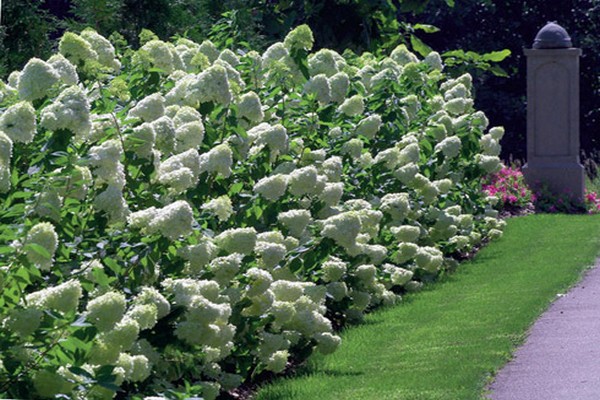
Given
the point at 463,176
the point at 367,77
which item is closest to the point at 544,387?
the point at 367,77

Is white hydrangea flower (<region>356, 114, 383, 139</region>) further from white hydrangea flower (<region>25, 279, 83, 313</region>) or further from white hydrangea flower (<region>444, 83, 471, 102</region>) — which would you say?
white hydrangea flower (<region>25, 279, 83, 313</region>)

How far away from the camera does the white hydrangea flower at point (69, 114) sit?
5676 mm

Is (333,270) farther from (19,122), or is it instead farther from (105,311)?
(105,311)

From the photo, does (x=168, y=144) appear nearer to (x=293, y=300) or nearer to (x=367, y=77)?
(x=293, y=300)

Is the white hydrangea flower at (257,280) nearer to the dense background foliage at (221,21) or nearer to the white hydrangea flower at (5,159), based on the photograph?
the white hydrangea flower at (5,159)

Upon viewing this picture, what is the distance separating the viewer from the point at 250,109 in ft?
26.4

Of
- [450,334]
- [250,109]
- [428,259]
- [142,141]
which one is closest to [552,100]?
[428,259]

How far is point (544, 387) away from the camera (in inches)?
272

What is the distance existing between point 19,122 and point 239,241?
1433 mm

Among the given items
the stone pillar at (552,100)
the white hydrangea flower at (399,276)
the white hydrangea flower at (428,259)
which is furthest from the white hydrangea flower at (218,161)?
the stone pillar at (552,100)

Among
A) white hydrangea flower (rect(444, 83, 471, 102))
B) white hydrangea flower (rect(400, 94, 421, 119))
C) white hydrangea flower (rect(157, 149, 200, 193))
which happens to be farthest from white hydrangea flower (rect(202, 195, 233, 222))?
white hydrangea flower (rect(444, 83, 471, 102))

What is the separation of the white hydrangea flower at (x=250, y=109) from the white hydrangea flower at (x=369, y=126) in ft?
6.65

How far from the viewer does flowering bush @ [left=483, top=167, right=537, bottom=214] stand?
16.5 metres

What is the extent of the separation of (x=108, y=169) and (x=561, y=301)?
4824 mm
